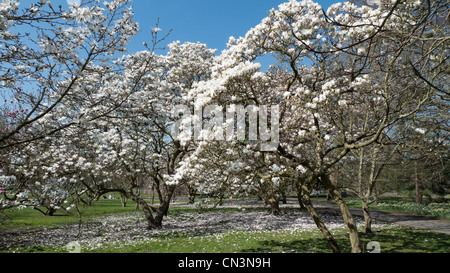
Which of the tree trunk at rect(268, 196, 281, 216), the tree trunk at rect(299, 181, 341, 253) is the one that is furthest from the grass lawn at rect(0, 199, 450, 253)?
the tree trunk at rect(268, 196, 281, 216)

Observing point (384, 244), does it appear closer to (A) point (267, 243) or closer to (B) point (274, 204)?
(A) point (267, 243)

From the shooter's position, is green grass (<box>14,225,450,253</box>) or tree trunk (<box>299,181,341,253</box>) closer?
tree trunk (<box>299,181,341,253</box>)

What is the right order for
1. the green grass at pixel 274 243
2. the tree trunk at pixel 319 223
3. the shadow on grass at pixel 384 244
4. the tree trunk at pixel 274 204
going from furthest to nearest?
the tree trunk at pixel 274 204, the green grass at pixel 274 243, the shadow on grass at pixel 384 244, the tree trunk at pixel 319 223

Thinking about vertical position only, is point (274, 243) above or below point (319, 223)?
below

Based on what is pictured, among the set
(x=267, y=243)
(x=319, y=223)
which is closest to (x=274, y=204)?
(x=267, y=243)

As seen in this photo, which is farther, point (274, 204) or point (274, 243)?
point (274, 204)

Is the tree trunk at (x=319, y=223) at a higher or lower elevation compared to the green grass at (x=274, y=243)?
higher

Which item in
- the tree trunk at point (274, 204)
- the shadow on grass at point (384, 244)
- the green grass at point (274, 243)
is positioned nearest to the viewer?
the shadow on grass at point (384, 244)

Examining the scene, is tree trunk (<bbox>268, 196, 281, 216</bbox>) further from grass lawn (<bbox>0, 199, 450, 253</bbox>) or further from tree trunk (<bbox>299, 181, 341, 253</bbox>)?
tree trunk (<bbox>299, 181, 341, 253</bbox>)

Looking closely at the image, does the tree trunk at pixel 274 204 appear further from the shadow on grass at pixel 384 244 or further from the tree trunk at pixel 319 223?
the tree trunk at pixel 319 223

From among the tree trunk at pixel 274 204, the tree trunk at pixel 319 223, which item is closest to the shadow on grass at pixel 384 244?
the tree trunk at pixel 319 223
